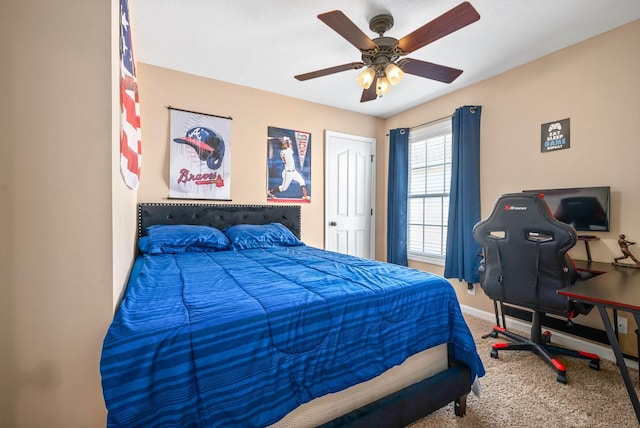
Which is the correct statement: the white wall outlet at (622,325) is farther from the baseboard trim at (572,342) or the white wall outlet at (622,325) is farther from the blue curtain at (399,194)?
the blue curtain at (399,194)

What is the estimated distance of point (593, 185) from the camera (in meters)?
2.32

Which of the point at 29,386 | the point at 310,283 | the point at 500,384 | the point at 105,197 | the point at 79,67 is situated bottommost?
the point at 500,384

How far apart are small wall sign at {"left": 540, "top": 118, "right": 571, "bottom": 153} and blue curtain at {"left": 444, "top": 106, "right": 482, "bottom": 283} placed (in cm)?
59

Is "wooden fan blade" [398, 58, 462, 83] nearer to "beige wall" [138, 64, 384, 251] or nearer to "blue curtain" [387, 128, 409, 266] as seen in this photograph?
"blue curtain" [387, 128, 409, 266]

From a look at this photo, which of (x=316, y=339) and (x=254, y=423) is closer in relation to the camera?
(x=254, y=423)

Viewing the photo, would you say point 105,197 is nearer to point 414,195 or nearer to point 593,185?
point 593,185

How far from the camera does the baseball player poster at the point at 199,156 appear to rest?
9.75 feet

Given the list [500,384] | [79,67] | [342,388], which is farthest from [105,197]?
[500,384]

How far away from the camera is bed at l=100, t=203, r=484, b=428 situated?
0.88 meters

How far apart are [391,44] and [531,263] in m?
1.78

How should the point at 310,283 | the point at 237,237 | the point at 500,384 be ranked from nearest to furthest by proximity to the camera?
the point at 310,283
the point at 500,384
the point at 237,237

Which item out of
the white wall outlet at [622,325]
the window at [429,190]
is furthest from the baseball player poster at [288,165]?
the white wall outlet at [622,325]

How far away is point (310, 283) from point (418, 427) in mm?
939

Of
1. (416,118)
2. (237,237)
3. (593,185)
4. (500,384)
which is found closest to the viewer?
(500,384)
